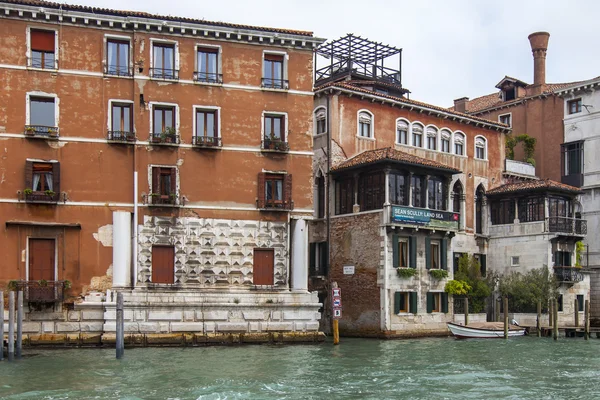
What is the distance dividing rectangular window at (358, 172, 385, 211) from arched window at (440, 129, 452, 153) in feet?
22.8

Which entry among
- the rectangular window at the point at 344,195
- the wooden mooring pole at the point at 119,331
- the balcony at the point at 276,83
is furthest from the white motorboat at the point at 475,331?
the wooden mooring pole at the point at 119,331

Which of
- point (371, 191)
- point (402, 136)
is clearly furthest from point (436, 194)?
point (371, 191)

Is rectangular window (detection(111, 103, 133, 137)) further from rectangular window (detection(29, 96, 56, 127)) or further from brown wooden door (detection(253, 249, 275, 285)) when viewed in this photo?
brown wooden door (detection(253, 249, 275, 285))

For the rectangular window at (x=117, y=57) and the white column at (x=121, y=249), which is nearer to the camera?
the white column at (x=121, y=249)

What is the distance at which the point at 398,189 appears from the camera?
3562 centimetres

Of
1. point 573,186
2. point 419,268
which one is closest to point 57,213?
point 419,268

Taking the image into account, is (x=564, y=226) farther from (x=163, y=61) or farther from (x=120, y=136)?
(x=120, y=136)

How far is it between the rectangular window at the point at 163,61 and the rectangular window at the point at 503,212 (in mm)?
19072

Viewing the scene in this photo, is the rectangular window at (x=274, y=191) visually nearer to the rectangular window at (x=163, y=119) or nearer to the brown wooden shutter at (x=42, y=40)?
the rectangular window at (x=163, y=119)

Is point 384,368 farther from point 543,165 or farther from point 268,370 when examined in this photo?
point 543,165

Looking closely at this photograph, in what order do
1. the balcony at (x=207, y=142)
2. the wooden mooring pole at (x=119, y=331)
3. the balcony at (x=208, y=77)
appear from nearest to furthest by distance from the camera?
the wooden mooring pole at (x=119, y=331)
the balcony at (x=207, y=142)
the balcony at (x=208, y=77)

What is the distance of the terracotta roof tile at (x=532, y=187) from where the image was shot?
132 feet

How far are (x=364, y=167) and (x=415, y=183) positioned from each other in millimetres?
2486

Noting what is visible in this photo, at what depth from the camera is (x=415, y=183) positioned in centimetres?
3641
